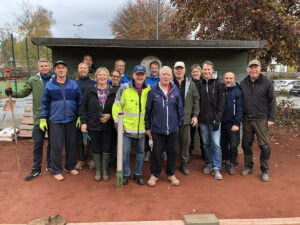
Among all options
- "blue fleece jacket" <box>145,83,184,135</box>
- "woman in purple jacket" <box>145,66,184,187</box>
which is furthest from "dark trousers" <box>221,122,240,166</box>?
"blue fleece jacket" <box>145,83,184,135</box>

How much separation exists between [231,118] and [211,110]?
1.44 feet

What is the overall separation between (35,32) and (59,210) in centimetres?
2704

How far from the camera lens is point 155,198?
3.57 m

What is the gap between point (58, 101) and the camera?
156 inches

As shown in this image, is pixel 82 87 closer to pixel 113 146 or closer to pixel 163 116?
pixel 113 146

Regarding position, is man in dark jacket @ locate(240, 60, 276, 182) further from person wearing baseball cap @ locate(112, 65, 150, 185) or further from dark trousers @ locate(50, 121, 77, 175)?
dark trousers @ locate(50, 121, 77, 175)

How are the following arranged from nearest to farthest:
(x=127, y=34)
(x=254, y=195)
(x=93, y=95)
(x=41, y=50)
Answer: (x=254, y=195)
(x=93, y=95)
(x=41, y=50)
(x=127, y=34)

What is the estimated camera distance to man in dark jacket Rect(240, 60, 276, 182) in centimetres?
407

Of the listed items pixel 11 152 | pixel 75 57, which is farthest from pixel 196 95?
pixel 11 152

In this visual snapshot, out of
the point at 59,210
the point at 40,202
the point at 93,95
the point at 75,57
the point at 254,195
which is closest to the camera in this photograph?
the point at 59,210

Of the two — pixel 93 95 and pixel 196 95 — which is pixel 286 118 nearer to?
pixel 196 95

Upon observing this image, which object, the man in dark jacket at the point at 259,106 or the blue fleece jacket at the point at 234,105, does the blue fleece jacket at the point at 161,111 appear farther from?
the man in dark jacket at the point at 259,106

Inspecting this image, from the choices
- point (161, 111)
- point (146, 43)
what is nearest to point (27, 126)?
point (146, 43)

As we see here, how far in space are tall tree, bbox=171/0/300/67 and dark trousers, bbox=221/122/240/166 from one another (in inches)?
220
